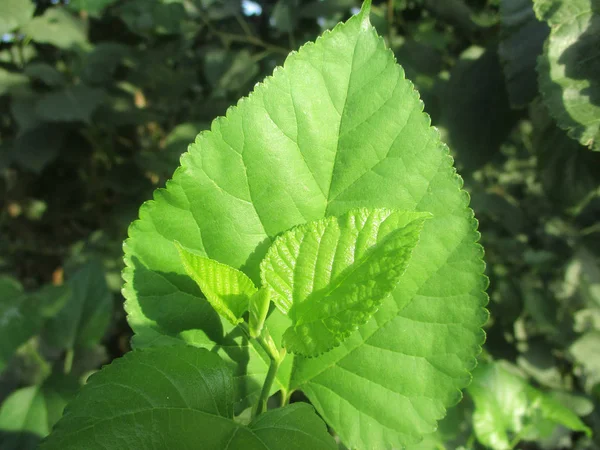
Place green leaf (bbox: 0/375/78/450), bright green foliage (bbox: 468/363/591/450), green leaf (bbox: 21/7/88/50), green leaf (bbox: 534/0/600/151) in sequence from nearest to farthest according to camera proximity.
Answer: green leaf (bbox: 534/0/600/151) → bright green foliage (bbox: 468/363/591/450) → green leaf (bbox: 0/375/78/450) → green leaf (bbox: 21/7/88/50)

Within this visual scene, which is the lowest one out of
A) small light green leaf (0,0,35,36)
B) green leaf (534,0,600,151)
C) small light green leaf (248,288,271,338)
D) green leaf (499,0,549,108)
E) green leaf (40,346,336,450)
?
green leaf (40,346,336,450)

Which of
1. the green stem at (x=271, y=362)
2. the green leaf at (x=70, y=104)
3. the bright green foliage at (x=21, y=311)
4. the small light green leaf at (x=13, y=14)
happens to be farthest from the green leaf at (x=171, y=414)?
the small light green leaf at (x=13, y=14)

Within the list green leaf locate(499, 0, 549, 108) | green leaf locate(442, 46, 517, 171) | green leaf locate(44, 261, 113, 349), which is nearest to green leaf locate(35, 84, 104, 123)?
green leaf locate(44, 261, 113, 349)

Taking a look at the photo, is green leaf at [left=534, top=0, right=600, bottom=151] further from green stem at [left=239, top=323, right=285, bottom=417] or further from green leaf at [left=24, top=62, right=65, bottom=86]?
green leaf at [left=24, top=62, right=65, bottom=86]

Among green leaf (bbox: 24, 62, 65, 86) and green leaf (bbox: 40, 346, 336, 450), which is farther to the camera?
green leaf (bbox: 24, 62, 65, 86)

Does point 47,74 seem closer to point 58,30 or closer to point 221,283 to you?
point 58,30

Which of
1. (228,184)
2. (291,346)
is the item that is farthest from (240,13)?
(291,346)

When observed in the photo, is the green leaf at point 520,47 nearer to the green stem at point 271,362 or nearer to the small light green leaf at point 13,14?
the green stem at point 271,362
